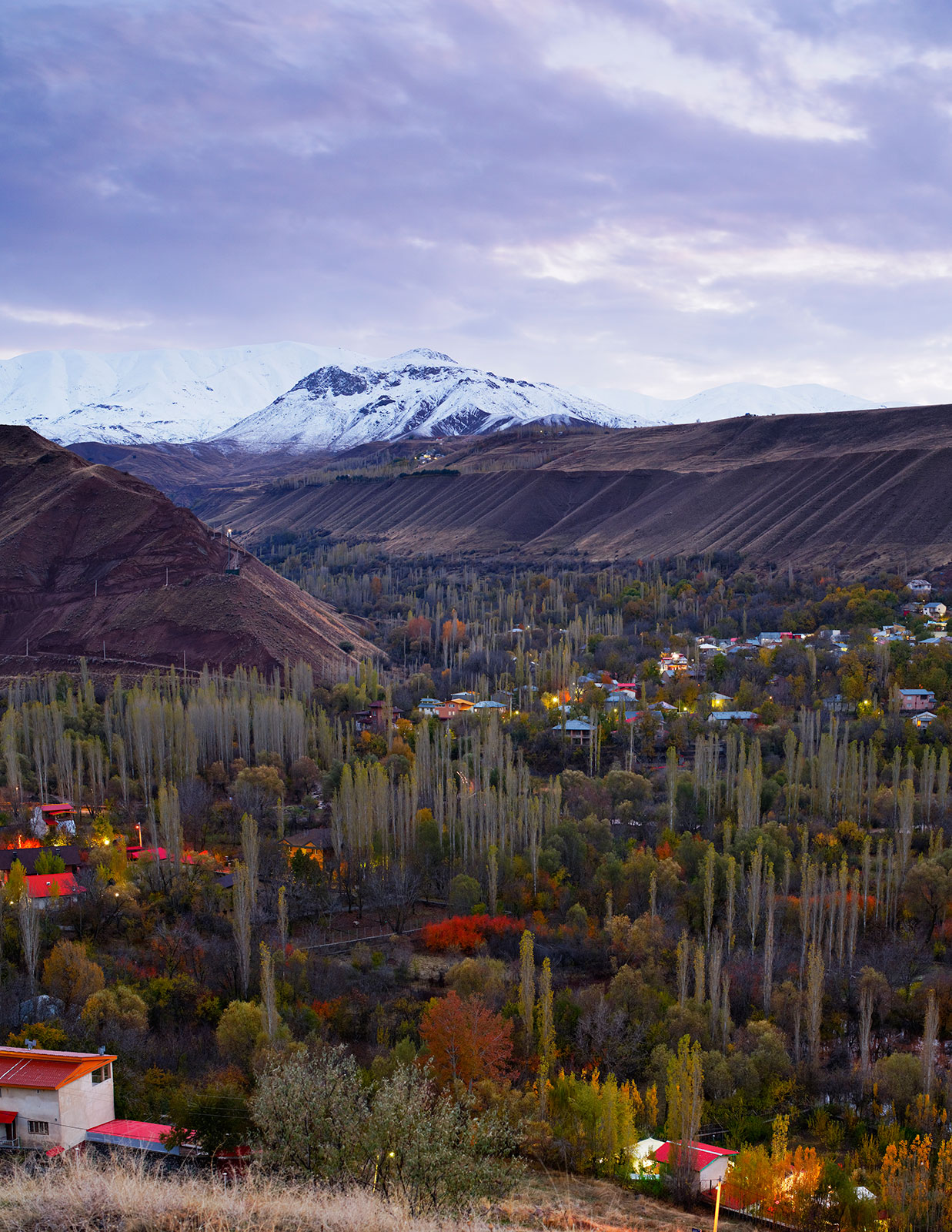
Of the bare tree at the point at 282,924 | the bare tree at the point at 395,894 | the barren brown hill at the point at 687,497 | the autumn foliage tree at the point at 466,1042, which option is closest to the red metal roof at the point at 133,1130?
the autumn foliage tree at the point at 466,1042

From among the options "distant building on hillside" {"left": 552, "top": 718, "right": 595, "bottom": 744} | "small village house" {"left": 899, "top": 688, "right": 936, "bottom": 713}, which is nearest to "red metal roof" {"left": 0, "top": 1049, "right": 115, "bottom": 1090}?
"distant building on hillside" {"left": 552, "top": 718, "right": 595, "bottom": 744}

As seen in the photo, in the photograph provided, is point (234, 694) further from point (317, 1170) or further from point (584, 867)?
point (317, 1170)

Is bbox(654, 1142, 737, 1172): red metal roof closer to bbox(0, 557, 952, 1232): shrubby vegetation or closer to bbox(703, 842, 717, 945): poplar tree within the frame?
bbox(0, 557, 952, 1232): shrubby vegetation

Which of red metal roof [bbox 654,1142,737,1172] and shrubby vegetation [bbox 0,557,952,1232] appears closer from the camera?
red metal roof [bbox 654,1142,737,1172]

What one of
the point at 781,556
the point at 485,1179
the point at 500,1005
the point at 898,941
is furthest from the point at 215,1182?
the point at 781,556

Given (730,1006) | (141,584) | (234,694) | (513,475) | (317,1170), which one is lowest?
(730,1006)

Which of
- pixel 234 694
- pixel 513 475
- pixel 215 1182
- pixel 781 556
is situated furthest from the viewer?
pixel 513 475

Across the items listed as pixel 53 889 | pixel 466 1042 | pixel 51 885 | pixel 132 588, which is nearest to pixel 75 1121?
pixel 466 1042

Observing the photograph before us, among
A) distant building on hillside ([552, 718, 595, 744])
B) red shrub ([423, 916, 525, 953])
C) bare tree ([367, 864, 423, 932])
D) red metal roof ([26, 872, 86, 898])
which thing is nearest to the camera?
red shrub ([423, 916, 525, 953])
